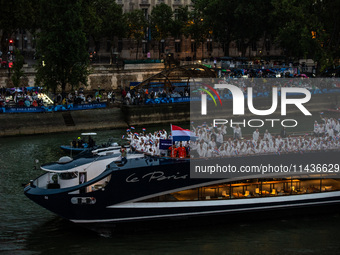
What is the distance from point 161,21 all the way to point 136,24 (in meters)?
3.82

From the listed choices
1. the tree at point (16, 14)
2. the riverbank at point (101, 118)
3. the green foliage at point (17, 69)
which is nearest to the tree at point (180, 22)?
the tree at point (16, 14)

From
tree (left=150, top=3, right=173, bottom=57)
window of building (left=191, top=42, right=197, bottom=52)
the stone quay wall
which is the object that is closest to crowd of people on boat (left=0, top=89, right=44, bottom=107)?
the stone quay wall

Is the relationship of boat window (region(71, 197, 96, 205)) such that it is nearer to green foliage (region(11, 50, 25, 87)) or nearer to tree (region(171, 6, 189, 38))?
green foliage (region(11, 50, 25, 87))

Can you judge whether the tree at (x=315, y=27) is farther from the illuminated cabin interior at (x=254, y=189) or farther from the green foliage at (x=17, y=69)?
the illuminated cabin interior at (x=254, y=189)

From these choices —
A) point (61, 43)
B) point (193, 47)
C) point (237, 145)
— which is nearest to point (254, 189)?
point (237, 145)

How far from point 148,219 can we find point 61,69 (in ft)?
120

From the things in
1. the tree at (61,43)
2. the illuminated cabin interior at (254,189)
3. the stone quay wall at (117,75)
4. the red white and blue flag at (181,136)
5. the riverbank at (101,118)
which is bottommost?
the illuminated cabin interior at (254,189)

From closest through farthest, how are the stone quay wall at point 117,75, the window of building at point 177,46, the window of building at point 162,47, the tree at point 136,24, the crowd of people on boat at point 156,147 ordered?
the crowd of people on boat at point 156,147 < the stone quay wall at point 117,75 < the tree at point 136,24 < the window of building at point 162,47 < the window of building at point 177,46

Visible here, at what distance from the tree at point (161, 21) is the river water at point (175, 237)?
60.5 m

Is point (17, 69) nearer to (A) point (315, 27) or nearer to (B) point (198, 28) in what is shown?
(B) point (198, 28)

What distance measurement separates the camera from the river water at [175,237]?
2861cm

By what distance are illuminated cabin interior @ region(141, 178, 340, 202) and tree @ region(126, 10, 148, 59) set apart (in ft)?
199

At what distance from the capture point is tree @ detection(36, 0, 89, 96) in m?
61.5

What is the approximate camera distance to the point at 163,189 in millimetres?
29891
